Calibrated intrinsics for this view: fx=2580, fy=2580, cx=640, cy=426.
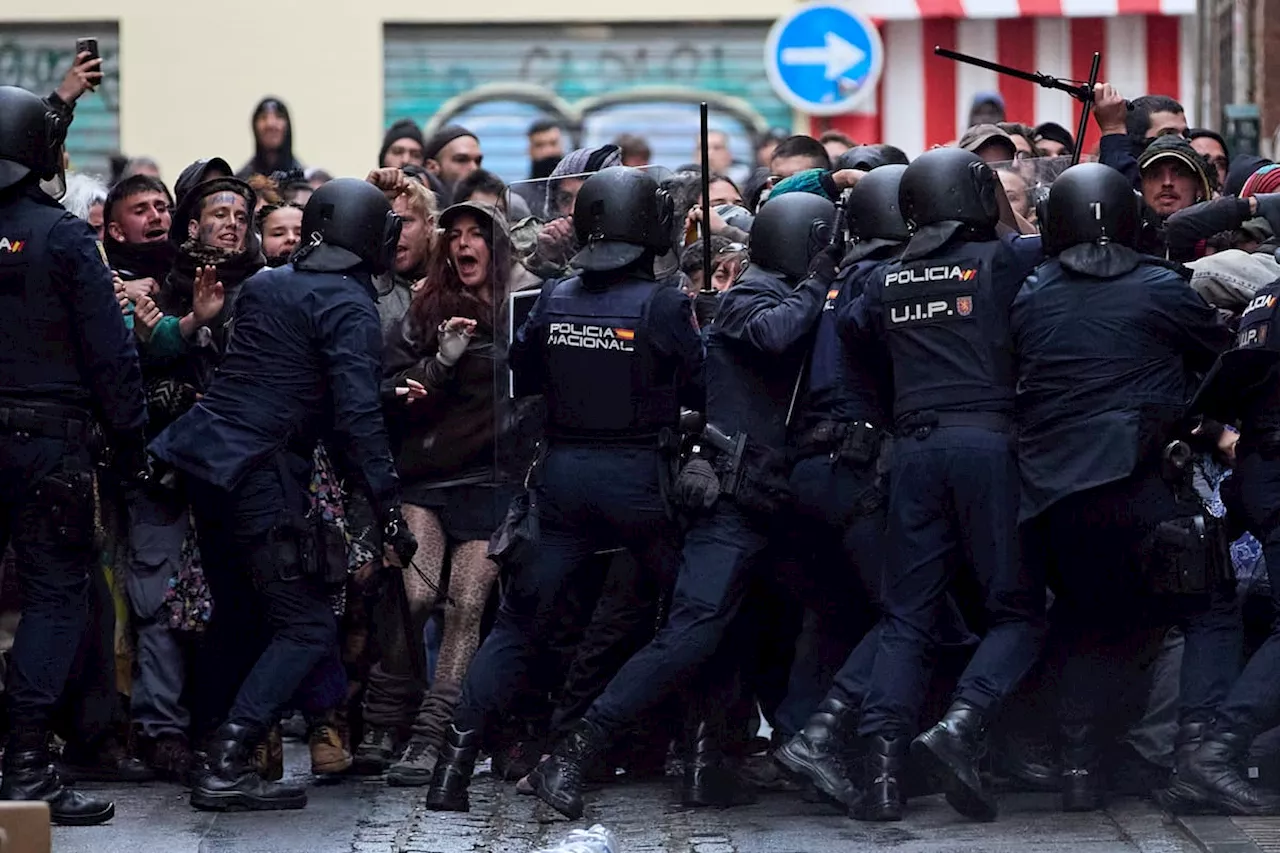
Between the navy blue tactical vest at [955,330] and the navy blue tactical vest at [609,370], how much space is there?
78 centimetres

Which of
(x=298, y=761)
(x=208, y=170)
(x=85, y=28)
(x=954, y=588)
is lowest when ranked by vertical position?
(x=298, y=761)

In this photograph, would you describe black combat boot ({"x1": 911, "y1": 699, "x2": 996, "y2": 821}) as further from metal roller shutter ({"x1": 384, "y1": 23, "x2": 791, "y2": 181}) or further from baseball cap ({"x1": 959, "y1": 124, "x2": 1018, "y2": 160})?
metal roller shutter ({"x1": 384, "y1": 23, "x2": 791, "y2": 181})

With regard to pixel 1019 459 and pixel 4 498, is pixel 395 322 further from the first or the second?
pixel 1019 459

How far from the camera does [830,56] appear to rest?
1859 cm

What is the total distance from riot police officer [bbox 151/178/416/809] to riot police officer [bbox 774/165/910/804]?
130cm

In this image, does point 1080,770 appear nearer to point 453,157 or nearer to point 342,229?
point 342,229

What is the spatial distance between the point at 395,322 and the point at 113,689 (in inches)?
64.0

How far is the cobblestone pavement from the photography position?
24.2 ft

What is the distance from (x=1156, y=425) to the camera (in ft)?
25.0

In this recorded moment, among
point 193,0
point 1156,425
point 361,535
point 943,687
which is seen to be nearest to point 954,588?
point 943,687

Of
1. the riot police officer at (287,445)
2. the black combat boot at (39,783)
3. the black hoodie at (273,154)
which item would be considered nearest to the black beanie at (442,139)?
the black hoodie at (273,154)

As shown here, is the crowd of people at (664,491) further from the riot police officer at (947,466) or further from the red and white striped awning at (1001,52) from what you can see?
the red and white striped awning at (1001,52)

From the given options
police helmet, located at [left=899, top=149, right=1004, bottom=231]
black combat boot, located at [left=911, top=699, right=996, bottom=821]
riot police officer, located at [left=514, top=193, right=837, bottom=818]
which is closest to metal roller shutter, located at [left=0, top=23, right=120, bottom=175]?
riot police officer, located at [left=514, top=193, right=837, bottom=818]

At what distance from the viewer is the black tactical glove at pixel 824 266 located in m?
8.15
